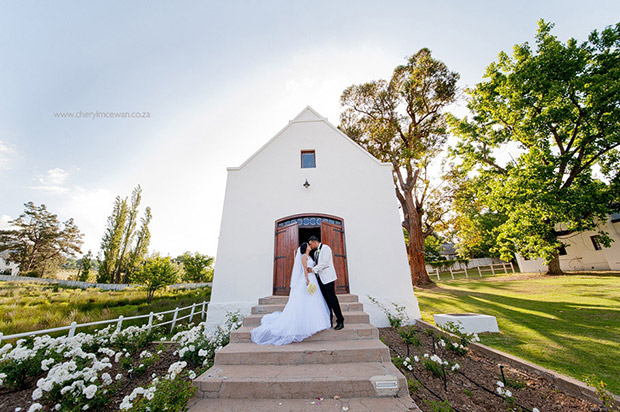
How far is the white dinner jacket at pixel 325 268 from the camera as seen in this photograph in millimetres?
4230

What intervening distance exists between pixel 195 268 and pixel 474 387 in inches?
980

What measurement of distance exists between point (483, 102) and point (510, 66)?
2196 millimetres

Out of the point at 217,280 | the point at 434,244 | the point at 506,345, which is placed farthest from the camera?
the point at 434,244

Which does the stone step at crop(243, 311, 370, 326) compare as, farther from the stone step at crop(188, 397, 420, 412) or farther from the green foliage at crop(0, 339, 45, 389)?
the green foliage at crop(0, 339, 45, 389)

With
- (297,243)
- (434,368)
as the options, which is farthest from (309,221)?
(434,368)

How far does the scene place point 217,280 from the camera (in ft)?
21.7

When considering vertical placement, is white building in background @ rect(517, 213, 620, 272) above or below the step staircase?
above

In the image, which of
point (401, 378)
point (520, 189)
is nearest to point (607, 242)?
point (520, 189)

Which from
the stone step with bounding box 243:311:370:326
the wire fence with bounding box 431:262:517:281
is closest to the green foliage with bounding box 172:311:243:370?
the stone step with bounding box 243:311:370:326

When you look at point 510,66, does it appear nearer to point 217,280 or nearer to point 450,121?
point 450,121

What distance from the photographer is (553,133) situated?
12195 millimetres

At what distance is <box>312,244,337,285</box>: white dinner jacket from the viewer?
423cm

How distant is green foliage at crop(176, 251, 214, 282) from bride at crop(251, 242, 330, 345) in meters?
22.0

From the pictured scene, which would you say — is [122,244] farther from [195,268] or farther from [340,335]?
[340,335]
